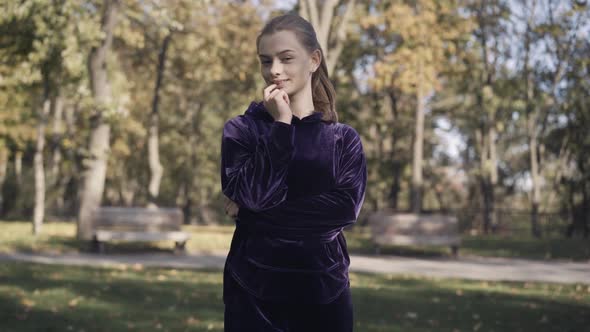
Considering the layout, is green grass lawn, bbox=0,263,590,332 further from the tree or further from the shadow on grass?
the tree

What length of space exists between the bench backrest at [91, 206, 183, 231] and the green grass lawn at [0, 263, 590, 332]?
14.2 ft

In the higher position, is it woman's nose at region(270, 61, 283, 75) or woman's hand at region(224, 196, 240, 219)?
woman's nose at region(270, 61, 283, 75)

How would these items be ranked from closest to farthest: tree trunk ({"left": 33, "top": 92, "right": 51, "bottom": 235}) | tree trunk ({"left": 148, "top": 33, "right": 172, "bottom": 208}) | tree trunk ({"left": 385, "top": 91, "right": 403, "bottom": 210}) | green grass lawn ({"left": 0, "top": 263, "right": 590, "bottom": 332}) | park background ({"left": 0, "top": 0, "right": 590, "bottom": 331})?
green grass lawn ({"left": 0, "top": 263, "right": 590, "bottom": 332}) → park background ({"left": 0, "top": 0, "right": 590, "bottom": 331}) → tree trunk ({"left": 33, "top": 92, "right": 51, "bottom": 235}) → tree trunk ({"left": 148, "top": 33, "right": 172, "bottom": 208}) → tree trunk ({"left": 385, "top": 91, "right": 403, "bottom": 210})

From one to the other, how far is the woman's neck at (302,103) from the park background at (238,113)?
5.45 metres

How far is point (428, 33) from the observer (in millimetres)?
20578

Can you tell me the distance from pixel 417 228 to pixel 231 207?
1648cm

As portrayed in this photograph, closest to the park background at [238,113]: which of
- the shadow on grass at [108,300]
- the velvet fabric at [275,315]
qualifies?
the shadow on grass at [108,300]

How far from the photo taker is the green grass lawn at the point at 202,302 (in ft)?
26.2

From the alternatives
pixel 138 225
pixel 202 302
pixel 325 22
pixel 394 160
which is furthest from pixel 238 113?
pixel 202 302

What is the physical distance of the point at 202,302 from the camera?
9414mm

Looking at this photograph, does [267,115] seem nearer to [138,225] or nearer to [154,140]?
[138,225]

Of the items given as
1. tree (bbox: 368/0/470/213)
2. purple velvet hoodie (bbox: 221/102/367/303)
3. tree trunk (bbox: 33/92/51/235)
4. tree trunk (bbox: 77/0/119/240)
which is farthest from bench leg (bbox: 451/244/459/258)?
purple velvet hoodie (bbox: 221/102/367/303)

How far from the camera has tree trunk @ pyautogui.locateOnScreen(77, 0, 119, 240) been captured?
18.4 m

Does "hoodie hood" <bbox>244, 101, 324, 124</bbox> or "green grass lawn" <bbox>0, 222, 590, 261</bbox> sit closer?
"hoodie hood" <bbox>244, 101, 324, 124</bbox>
